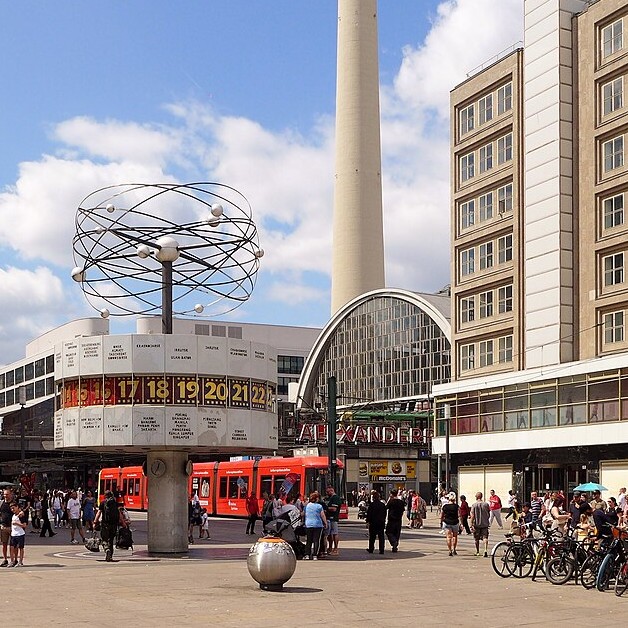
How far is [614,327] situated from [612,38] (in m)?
15.2

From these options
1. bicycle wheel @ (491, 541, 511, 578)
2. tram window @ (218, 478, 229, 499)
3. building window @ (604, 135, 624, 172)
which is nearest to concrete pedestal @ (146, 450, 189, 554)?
bicycle wheel @ (491, 541, 511, 578)

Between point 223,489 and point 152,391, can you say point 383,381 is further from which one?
point 152,391

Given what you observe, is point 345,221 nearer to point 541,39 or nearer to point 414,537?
point 541,39

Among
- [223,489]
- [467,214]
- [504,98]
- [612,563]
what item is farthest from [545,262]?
[612,563]

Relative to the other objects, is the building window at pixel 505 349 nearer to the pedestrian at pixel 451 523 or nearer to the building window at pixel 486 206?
the building window at pixel 486 206

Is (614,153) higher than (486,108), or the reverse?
(486,108)

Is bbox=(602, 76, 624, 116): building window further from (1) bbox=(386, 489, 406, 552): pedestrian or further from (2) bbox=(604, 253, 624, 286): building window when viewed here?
(1) bbox=(386, 489, 406, 552): pedestrian

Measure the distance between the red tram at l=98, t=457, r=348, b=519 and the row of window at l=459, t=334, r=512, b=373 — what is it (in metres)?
14.5

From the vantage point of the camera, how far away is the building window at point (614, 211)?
5591 cm

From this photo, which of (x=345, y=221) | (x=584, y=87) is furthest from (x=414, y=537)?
(x=345, y=221)

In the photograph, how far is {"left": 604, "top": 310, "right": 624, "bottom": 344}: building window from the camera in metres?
55.5

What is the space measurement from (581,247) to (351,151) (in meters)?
53.9

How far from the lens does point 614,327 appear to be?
184ft

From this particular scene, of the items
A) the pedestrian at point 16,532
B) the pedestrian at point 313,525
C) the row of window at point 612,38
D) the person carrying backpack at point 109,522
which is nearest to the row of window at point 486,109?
the row of window at point 612,38
